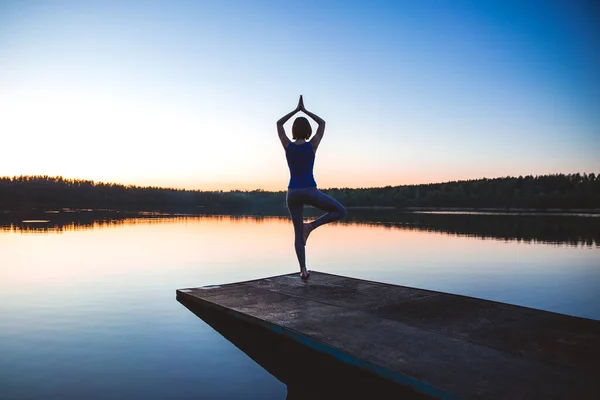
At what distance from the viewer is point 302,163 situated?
248 inches

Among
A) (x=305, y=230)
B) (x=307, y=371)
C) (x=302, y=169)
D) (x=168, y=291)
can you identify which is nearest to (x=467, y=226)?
(x=168, y=291)

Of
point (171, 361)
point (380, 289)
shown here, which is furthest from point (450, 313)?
point (171, 361)

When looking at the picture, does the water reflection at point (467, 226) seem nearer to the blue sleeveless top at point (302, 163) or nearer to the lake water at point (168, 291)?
the lake water at point (168, 291)

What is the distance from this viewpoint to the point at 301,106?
6.43 m

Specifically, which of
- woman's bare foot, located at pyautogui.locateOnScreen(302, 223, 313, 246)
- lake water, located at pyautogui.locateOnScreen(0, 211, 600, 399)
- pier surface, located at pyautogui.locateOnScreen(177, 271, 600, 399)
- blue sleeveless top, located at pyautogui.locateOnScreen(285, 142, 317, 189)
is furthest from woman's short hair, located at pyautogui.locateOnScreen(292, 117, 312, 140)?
lake water, located at pyautogui.locateOnScreen(0, 211, 600, 399)

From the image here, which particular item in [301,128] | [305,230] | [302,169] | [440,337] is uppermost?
[301,128]

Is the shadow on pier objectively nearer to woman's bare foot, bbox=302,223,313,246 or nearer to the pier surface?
the pier surface

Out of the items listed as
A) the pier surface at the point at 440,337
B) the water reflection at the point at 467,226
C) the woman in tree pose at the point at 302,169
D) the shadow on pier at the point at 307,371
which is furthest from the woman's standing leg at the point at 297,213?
the water reflection at the point at 467,226

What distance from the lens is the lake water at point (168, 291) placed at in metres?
4.81

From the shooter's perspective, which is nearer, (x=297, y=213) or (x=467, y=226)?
(x=297, y=213)

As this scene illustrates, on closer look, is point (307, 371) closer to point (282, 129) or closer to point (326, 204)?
point (326, 204)

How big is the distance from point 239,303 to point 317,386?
1.93m

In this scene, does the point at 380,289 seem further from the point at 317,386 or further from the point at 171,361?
the point at 171,361

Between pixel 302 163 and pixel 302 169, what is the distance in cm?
9
